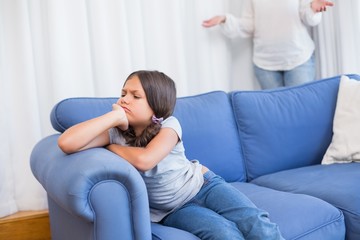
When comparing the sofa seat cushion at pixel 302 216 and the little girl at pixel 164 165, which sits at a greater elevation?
the little girl at pixel 164 165

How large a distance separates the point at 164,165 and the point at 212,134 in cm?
58

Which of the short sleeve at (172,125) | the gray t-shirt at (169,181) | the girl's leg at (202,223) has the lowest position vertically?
the girl's leg at (202,223)

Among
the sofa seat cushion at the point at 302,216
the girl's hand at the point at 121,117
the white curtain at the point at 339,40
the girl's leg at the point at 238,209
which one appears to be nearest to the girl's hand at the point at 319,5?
the white curtain at the point at 339,40

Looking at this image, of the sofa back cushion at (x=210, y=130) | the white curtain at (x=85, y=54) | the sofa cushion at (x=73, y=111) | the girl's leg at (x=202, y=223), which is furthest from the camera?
the white curtain at (x=85, y=54)

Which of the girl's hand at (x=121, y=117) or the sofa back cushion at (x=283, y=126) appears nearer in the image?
the girl's hand at (x=121, y=117)

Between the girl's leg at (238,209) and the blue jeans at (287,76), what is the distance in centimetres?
137

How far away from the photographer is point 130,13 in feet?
7.93

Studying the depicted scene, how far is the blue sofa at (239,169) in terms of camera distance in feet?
3.93

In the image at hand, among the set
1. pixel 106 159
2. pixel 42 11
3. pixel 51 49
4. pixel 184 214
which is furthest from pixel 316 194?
pixel 42 11

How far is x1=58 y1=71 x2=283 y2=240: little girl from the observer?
1.33m

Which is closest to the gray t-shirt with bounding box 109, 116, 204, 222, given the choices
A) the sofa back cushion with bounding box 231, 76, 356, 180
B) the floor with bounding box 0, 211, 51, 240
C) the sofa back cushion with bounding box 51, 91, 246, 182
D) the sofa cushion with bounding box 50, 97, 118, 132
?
the sofa cushion with bounding box 50, 97, 118, 132

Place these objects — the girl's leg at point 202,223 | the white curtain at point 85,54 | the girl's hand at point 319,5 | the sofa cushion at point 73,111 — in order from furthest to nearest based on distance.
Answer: the girl's hand at point 319,5 → the white curtain at point 85,54 → the sofa cushion at point 73,111 → the girl's leg at point 202,223

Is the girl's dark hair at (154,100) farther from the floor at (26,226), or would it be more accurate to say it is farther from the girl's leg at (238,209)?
the floor at (26,226)

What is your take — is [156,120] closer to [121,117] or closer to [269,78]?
[121,117]
